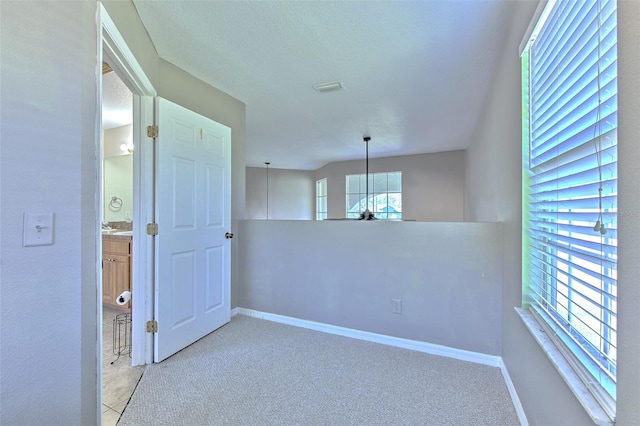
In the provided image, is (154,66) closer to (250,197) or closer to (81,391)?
(81,391)

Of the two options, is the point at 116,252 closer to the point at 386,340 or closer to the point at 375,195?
the point at 386,340

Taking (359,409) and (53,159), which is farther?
(359,409)

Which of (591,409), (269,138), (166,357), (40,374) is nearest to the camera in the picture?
(591,409)

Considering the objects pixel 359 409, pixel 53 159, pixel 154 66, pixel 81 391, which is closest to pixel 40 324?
pixel 81 391

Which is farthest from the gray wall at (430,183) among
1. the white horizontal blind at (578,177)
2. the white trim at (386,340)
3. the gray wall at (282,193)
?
the white horizontal blind at (578,177)

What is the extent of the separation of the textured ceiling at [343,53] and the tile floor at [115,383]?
2.51 m

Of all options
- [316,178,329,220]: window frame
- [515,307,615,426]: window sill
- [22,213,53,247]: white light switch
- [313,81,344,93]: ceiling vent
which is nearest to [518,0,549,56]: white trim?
[515,307,615,426]: window sill

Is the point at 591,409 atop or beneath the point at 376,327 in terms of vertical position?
atop

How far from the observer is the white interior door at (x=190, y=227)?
2.21 m

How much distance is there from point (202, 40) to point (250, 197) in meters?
6.03

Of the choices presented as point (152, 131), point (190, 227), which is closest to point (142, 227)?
point (190, 227)

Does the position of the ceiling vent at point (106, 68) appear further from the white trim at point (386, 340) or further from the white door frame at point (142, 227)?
the white trim at point (386, 340)

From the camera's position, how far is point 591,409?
80 centimetres

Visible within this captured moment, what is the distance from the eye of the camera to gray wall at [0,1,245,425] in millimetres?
957
